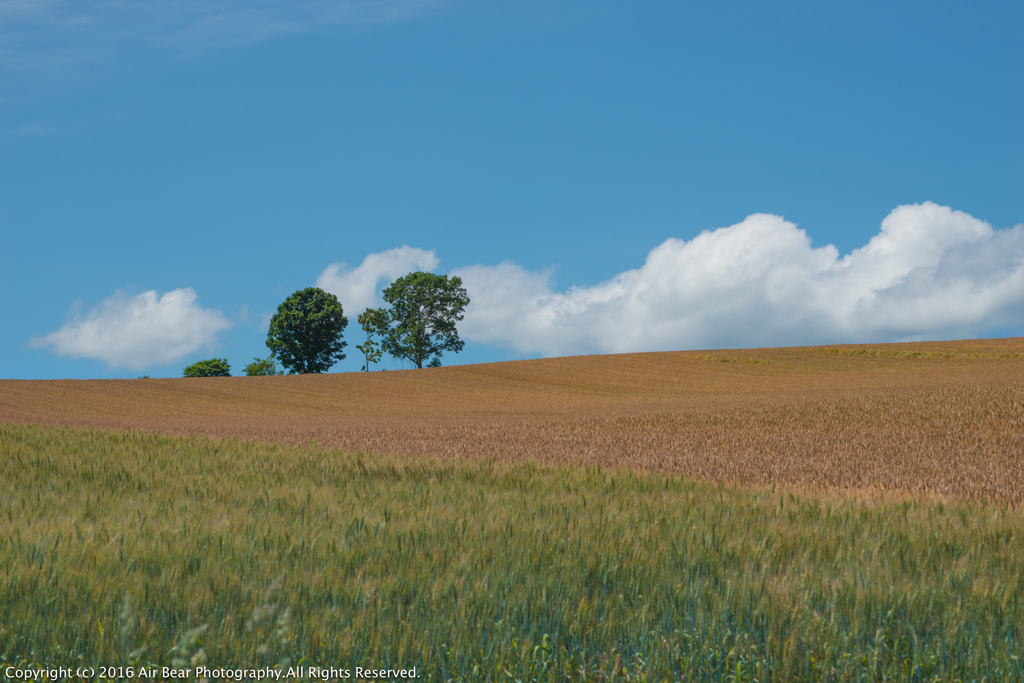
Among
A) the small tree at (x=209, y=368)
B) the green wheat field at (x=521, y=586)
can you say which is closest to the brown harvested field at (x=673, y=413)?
the green wheat field at (x=521, y=586)

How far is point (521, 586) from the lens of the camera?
3676mm

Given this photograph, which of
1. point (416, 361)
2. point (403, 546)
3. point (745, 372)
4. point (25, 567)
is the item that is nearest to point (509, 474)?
A: point (403, 546)

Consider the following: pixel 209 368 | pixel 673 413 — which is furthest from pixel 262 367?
pixel 673 413

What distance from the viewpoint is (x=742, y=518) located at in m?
5.82

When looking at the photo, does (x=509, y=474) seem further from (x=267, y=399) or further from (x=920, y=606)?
(x=267, y=399)

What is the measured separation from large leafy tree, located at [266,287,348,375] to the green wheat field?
190 ft

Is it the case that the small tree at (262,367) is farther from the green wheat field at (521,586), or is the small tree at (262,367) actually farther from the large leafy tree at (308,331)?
the green wheat field at (521,586)

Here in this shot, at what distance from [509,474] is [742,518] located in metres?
3.50

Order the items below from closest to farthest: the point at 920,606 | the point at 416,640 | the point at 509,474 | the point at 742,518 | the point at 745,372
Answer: the point at 416,640 → the point at 920,606 → the point at 742,518 → the point at 509,474 → the point at 745,372

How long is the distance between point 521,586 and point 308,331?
6274 cm

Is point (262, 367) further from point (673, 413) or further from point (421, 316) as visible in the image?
point (673, 413)

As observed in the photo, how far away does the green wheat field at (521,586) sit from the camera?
2980 mm

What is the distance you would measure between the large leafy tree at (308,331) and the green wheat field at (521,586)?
190ft

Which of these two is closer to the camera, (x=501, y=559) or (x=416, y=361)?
(x=501, y=559)
